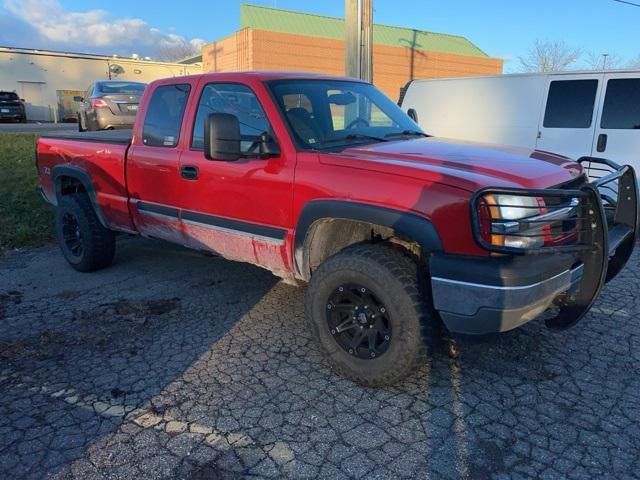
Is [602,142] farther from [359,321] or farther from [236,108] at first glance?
[359,321]

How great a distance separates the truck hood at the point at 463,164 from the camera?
9.21 ft

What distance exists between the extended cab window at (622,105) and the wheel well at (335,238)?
521cm

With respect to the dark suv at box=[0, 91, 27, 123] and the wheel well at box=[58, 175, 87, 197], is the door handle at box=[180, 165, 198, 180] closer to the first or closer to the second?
the wheel well at box=[58, 175, 87, 197]

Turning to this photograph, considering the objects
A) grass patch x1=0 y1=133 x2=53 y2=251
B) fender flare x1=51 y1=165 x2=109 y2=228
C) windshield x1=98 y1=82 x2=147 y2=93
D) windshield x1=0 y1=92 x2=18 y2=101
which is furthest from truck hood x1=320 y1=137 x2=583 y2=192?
windshield x1=0 y1=92 x2=18 y2=101

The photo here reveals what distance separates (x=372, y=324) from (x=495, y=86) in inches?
249

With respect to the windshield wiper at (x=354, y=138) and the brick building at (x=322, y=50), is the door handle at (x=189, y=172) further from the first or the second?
the brick building at (x=322, y=50)

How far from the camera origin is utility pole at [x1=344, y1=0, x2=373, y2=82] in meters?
10.9

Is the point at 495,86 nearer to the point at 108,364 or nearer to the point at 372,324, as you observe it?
the point at 372,324

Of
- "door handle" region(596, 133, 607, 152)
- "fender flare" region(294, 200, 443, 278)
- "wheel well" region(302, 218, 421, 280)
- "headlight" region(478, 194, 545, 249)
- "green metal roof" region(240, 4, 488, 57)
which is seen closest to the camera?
A: "headlight" region(478, 194, 545, 249)

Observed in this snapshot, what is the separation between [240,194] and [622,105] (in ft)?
18.9

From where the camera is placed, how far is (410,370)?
299cm

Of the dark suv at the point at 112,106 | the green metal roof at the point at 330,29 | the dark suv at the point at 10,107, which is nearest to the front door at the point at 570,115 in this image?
the dark suv at the point at 112,106

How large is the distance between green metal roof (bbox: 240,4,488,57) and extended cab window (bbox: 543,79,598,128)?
25.3 meters

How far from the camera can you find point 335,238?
138 inches
